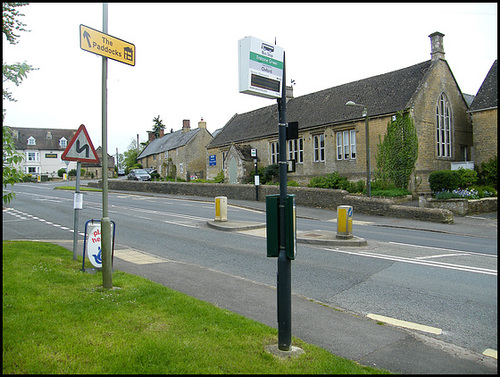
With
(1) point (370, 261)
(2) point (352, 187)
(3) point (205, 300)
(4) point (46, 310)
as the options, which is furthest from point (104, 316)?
(2) point (352, 187)

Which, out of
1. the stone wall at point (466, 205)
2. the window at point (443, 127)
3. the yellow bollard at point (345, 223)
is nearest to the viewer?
the yellow bollard at point (345, 223)

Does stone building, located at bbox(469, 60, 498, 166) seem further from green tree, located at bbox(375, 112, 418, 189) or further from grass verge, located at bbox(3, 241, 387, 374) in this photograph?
grass verge, located at bbox(3, 241, 387, 374)

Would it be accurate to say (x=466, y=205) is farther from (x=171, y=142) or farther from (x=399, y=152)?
(x=171, y=142)

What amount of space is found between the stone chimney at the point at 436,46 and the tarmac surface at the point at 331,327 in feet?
88.2

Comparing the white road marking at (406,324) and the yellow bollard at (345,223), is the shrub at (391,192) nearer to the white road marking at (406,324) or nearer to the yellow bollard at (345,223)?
the yellow bollard at (345,223)

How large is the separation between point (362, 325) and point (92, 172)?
83.0 m

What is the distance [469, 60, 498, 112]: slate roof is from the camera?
92.5 ft

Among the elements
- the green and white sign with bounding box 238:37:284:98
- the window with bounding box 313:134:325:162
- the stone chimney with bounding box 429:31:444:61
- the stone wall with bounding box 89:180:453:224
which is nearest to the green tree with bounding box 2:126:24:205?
the green and white sign with bounding box 238:37:284:98

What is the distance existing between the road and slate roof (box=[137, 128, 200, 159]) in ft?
129

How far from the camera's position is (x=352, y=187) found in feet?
96.8

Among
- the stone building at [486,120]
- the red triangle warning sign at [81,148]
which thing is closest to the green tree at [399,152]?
the stone building at [486,120]

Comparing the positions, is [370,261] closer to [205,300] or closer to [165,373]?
[205,300]

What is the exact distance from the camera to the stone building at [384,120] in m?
28.1

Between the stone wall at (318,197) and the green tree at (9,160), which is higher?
the green tree at (9,160)
